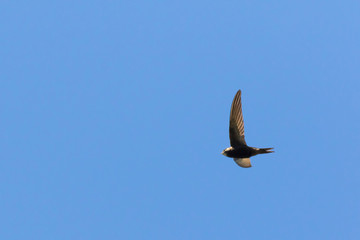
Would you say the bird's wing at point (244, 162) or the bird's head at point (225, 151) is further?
the bird's wing at point (244, 162)

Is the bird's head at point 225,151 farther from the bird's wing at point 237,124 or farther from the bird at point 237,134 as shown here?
the bird's wing at point 237,124

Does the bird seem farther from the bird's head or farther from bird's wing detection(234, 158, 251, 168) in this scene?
bird's wing detection(234, 158, 251, 168)

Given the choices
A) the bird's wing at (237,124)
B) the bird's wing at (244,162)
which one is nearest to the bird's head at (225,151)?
the bird's wing at (237,124)

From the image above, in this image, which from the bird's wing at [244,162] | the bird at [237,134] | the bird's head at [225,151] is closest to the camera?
the bird at [237,134]

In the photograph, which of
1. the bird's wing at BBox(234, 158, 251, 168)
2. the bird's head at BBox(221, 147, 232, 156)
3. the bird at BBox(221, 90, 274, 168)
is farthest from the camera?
the bird's wing at BBox(234, 158, 251, 168)

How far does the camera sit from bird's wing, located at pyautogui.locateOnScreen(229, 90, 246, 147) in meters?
15.2

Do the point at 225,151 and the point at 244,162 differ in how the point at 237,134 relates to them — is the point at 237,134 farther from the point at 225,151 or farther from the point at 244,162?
the point at 244,162

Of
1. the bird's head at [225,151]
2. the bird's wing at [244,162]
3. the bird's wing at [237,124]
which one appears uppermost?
the bird's wing at [237,124]

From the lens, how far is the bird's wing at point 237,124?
15.2m

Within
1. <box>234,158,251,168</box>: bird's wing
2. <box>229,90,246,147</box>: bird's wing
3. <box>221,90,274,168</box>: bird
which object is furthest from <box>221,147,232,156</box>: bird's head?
<box>234,158,251,168</box>: bird's wing

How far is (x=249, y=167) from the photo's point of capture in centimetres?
1653

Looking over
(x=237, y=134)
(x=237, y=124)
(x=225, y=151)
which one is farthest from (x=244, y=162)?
(x=237, y=124)

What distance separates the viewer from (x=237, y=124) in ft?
50.2

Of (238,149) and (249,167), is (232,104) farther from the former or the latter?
(249,167)
